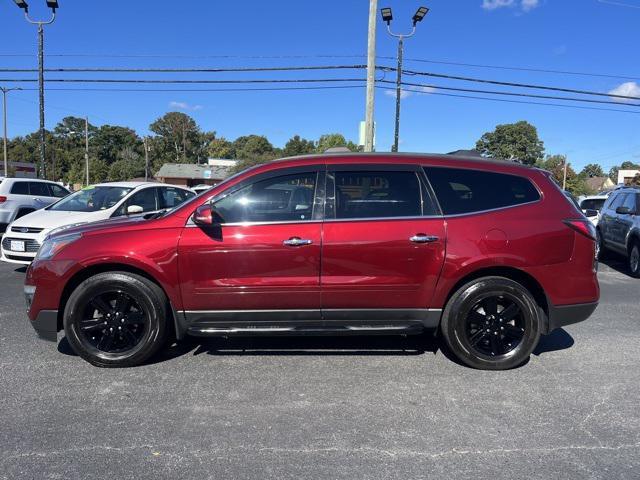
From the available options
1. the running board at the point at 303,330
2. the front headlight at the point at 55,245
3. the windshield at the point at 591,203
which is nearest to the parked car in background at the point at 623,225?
the windshield at the point at 591,203

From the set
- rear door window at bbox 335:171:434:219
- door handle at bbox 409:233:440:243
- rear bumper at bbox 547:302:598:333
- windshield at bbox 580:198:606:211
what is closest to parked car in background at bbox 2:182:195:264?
rear door window at bbox 335:171:434:219

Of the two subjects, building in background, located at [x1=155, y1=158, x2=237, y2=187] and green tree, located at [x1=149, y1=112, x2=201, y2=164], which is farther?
green tree, located at [x1=149, y1=112, x2=201, y2=164]

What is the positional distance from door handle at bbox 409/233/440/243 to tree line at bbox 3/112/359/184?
7433 cm

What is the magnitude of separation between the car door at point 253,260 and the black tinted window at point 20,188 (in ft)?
34.2

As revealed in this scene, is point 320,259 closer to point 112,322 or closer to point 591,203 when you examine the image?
point 112,322

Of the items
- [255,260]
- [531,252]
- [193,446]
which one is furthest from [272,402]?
[531,252]

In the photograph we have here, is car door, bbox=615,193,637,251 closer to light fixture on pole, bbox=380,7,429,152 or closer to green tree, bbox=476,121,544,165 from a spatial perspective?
light fixture on pole, bbox=380,7,429,152

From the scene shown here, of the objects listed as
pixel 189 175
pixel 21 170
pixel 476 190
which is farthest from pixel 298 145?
pixel 476 190

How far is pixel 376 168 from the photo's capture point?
4.25 m

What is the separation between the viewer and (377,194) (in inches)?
165

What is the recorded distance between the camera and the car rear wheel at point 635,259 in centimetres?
916

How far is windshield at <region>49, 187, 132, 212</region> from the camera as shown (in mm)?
8906

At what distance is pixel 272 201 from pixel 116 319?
5.46 ft

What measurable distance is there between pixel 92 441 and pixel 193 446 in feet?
2.10
